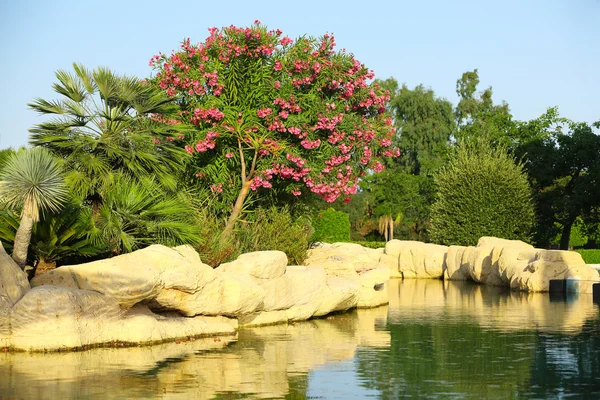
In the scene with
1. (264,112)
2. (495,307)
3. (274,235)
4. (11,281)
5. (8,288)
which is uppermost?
(264,112)

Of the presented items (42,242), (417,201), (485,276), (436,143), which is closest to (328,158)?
(42,242)

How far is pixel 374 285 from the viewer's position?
2447 cm

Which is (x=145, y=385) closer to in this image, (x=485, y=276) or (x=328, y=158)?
(x=328, y=158)

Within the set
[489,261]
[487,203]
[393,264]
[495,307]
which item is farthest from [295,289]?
[487,203]

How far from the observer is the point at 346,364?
1401cm

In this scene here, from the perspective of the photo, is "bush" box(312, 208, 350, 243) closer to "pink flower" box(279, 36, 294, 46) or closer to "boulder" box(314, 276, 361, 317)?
"pink flower" box(279, 36, 294, 46)

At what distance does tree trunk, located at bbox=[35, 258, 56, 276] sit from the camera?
16587 millimetres

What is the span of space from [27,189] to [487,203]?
3175 centimetres

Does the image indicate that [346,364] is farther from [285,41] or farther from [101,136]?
[285,41]

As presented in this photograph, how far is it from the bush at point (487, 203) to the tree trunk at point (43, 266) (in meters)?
29.7

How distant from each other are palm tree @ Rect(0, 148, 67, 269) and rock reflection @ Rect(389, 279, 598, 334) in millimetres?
9024

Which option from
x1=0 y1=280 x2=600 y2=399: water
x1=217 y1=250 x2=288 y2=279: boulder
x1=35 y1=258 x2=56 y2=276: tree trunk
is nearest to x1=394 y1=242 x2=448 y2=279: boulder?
x1=0 y1=280 x2=600 y2=399: water

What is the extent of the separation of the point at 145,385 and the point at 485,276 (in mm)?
25050

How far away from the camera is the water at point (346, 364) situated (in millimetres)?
11526
